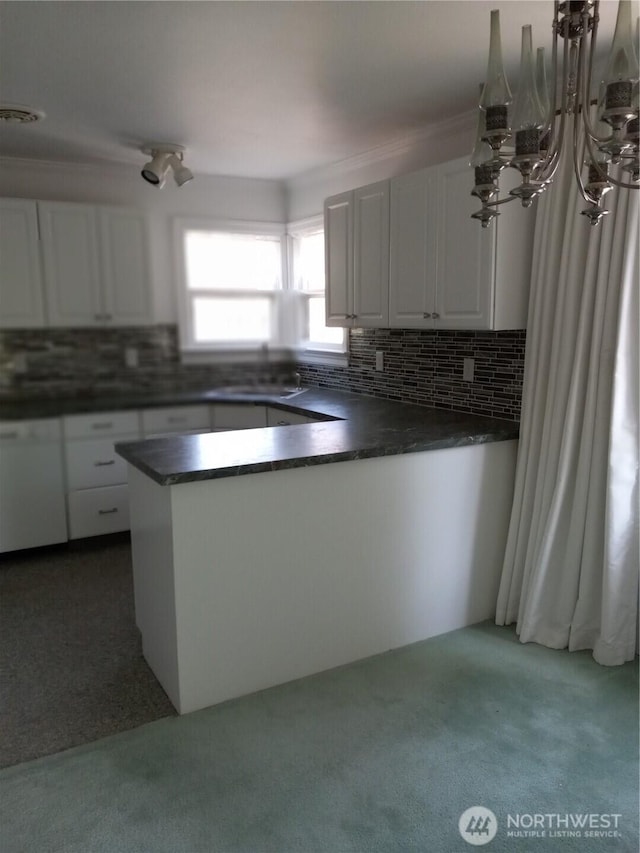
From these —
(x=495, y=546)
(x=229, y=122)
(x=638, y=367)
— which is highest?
(x=229, y=122)

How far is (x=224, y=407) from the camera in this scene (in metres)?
2.51

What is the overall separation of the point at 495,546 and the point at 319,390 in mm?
1659

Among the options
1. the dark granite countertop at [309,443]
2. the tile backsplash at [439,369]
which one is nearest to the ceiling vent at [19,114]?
the dark granite countertop at [309,443]

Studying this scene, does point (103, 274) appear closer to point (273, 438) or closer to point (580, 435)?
point (273, 438)

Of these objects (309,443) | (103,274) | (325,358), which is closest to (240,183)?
(325,358)

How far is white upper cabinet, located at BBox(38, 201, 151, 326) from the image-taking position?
180 centimetres

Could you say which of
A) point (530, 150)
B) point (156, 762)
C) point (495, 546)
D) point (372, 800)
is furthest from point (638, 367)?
point (156, 762)

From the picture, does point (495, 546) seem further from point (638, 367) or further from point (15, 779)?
point (15, 779)

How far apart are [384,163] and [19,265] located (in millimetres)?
1830

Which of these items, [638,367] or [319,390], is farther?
[319,390]

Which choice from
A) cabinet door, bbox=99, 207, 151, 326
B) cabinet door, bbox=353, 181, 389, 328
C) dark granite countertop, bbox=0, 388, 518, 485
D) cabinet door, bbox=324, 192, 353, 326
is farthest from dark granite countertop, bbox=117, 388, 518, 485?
cabinet door, bbox=324, 192, 353, 326

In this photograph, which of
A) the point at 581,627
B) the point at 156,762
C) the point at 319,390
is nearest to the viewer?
the point at 156,762

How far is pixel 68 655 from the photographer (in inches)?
88.3

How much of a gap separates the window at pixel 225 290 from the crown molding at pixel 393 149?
1.36 meters
